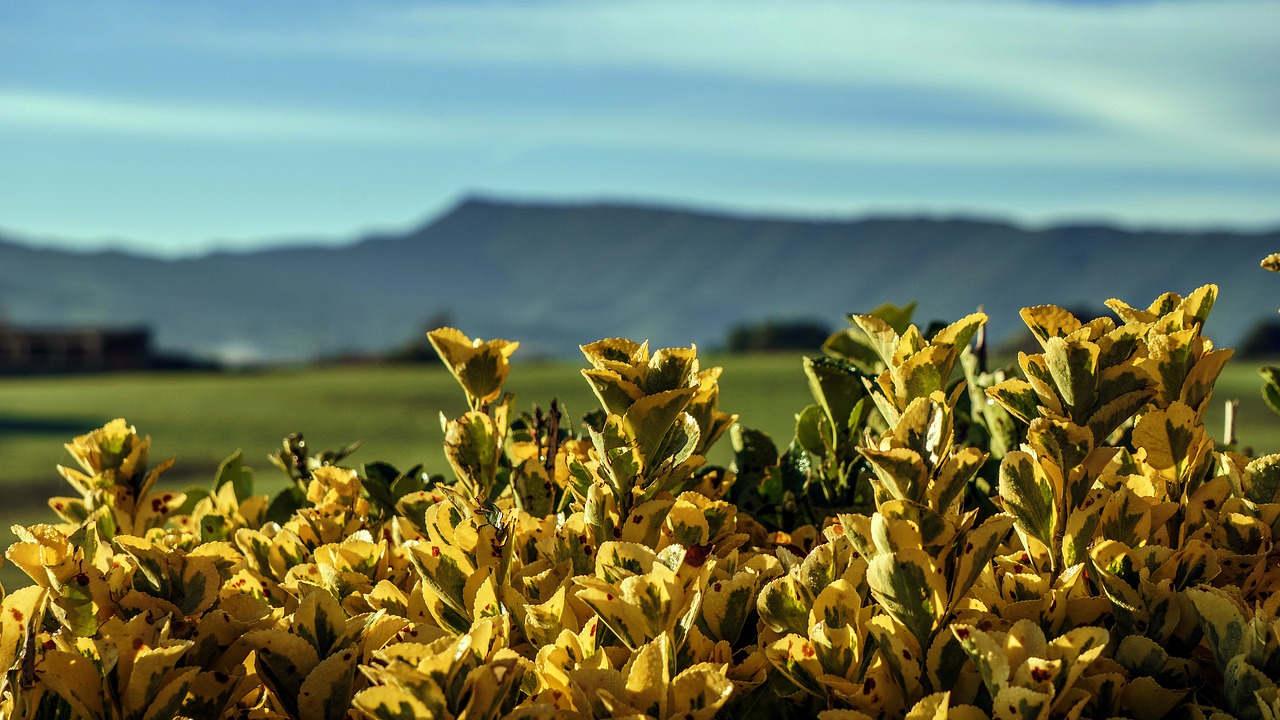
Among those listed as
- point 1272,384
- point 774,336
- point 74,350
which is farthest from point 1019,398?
point 74,350

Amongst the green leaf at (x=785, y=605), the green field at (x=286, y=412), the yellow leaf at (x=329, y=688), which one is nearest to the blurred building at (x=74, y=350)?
the green field at (x=286, y=412)

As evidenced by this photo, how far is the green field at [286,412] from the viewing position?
374 inches

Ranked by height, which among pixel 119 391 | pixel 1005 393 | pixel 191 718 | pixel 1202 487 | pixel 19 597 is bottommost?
pixel 119 391

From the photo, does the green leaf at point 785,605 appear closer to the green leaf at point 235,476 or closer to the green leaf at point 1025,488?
the green leaf at point 1025,488

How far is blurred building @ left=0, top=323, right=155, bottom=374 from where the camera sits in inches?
981

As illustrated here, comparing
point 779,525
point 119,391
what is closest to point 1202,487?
point 779,525

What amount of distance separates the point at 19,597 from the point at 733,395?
1178 cm

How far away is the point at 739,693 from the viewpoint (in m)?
1.14

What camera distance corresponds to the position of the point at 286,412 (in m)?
13.7

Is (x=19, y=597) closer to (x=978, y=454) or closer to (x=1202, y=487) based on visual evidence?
(x=978, y=454)

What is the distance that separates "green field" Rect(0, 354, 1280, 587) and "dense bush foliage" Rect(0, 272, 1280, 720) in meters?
5.94

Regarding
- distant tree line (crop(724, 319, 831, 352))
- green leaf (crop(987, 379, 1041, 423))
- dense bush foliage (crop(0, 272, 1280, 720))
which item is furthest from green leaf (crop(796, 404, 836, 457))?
distant tree line (crop(724, 319, 831, 352))

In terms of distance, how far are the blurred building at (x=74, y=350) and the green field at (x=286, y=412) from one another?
583 centimetres

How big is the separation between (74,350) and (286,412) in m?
16.0
